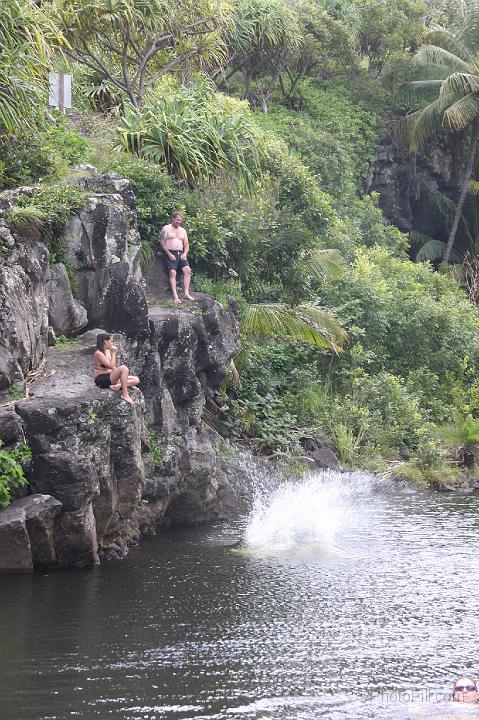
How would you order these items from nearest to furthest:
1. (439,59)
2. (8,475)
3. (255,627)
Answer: (255,627) → (8,475) → (439,59)

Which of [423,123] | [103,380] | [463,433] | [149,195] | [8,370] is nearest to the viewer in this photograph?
[8,370]

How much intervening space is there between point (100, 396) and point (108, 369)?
0.48 meters

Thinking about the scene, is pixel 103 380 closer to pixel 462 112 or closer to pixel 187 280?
pixel 187 280

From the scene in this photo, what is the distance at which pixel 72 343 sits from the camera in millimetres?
15828

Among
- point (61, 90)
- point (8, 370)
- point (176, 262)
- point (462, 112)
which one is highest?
point (462, 112)

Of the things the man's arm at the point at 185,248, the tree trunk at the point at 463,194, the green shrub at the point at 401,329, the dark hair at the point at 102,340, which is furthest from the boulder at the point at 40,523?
the tree trunk at the point at 463,194

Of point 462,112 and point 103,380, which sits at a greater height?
point 462,112

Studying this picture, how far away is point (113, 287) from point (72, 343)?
115 cm

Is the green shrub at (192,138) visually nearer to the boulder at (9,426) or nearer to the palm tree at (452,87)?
the boulder at (9,426)

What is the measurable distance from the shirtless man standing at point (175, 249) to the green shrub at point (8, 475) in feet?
19.0

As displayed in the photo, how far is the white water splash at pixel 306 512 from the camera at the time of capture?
15258 mm

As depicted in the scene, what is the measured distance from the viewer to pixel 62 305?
1591 cm

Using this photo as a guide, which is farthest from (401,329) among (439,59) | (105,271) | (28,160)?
(439,59)

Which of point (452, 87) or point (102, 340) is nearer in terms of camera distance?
point (102, 340)
